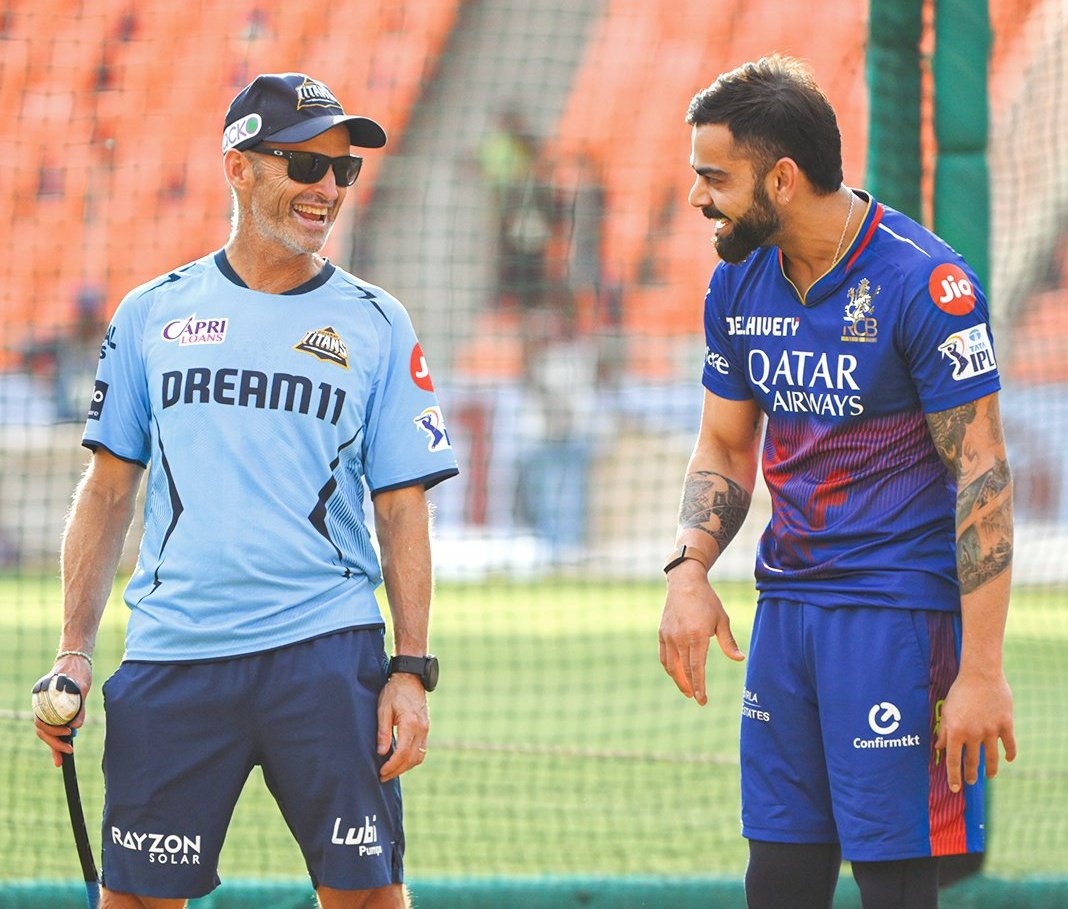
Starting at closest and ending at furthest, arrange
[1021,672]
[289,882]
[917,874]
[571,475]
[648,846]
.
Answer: [917,874] < [289,882] < [648,846] < [1021,672] < [571,475]

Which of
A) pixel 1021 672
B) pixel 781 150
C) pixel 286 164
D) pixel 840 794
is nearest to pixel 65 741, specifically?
pixel 286 164

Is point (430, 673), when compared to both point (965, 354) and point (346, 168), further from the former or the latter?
point (965, 354)

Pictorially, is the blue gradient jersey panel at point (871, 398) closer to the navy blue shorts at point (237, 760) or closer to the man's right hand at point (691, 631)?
the man's right hand at point (691, 631)

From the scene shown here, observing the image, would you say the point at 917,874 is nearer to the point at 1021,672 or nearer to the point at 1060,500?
the point at 1021,672

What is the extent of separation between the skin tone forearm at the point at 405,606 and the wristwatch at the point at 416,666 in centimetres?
1

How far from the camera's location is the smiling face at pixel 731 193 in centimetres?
339

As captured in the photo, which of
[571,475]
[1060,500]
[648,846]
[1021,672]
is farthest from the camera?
[571,475]

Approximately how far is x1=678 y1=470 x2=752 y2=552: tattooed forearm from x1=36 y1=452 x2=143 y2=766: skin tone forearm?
1232 millimetres

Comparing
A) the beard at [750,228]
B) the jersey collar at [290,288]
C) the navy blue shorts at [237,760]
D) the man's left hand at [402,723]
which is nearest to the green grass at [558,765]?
the navy blue shorts at [237,760]

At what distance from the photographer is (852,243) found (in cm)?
343

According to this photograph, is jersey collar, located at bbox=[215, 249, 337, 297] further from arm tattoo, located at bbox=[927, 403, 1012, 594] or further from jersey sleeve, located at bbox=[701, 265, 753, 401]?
arm tattoo, located at bbox=[927, 403, 1012, 594]

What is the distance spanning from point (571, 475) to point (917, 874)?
45.6 feet

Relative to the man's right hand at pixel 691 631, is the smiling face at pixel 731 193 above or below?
above

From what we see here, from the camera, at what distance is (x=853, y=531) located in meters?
3.42
